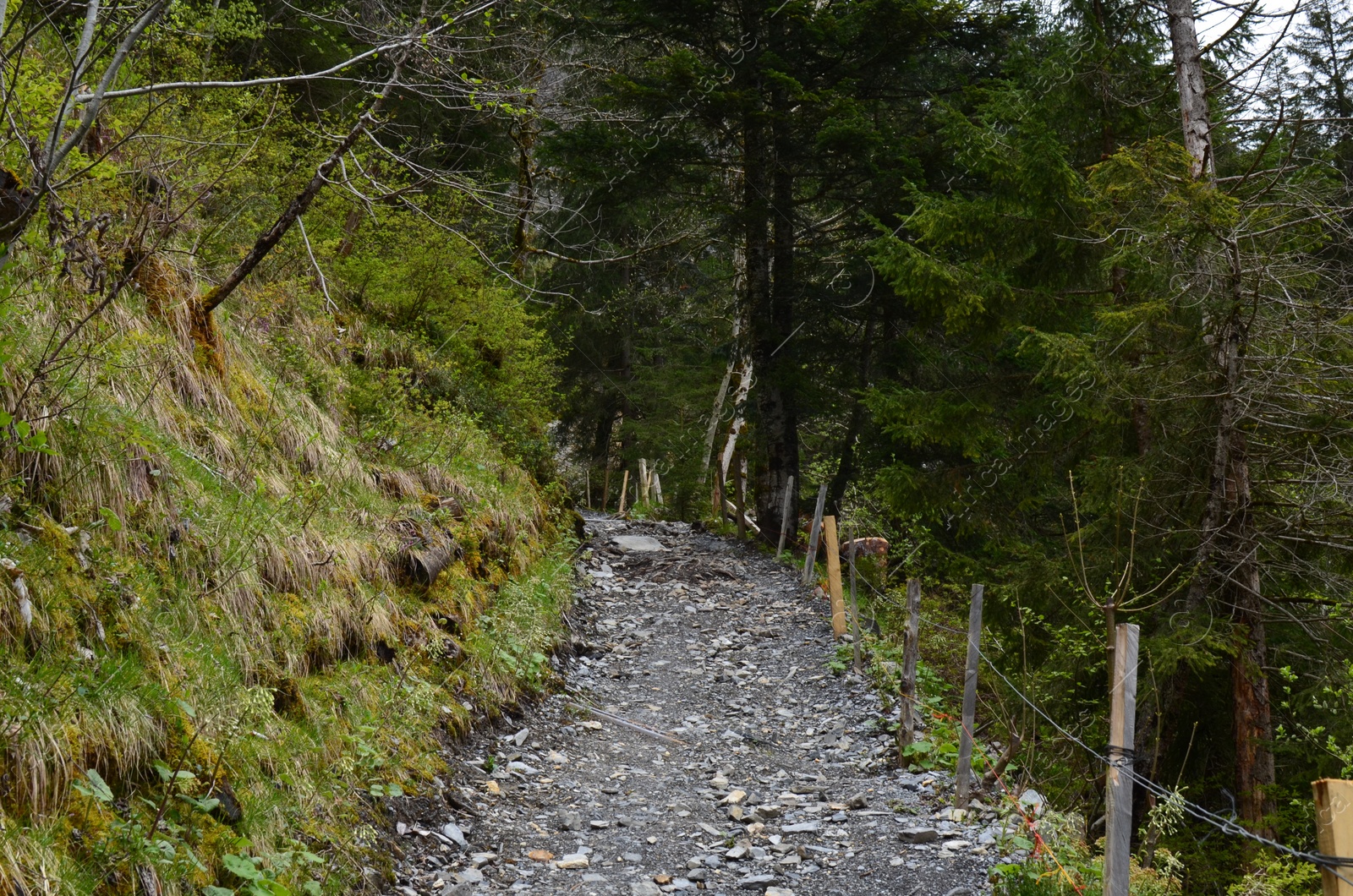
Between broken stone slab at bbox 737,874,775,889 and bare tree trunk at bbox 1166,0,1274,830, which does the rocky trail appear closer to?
broken stone slab at bbox 737,874,775,889

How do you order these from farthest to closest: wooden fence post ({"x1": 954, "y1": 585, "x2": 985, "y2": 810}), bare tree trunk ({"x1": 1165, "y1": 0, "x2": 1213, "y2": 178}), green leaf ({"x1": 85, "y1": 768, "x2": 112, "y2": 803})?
bare tree trunk ({"x1": 1165, "y1": 0, "x2": 1213, "y2": 178}), wooden fence post ({"x1": 954, "y1": 585, "x2": 985, "y2": 810}), green leaf ({"x1": 85, "y1": 768, "x2": 112, "y2": 803})

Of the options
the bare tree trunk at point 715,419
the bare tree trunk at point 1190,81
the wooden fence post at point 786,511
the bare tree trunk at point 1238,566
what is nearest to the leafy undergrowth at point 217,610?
the bare tree trunk at point 1238,566

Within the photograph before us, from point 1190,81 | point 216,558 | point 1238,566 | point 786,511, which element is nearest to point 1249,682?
point 1238,566

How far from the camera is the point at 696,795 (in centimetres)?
623

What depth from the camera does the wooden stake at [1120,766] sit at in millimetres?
3648

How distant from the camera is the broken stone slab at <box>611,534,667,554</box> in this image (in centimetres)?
1588

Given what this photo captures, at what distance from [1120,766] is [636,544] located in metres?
13.0

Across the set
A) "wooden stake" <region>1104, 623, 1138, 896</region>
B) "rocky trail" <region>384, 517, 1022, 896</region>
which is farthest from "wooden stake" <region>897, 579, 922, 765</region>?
"wooden stake" <region>1104, 623, 1138, 896</region>

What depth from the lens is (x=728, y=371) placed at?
792 inches

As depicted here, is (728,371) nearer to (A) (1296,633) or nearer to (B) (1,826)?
(A) (1296,633)

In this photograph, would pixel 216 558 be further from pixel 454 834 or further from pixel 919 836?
pixel 919 836

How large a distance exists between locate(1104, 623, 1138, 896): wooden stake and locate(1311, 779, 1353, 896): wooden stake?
4.21 ft

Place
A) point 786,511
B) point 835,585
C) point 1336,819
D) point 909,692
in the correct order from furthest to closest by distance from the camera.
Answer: point 786,511, point 835,585, point 909,692, point 1336,819

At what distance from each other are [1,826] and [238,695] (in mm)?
1382
